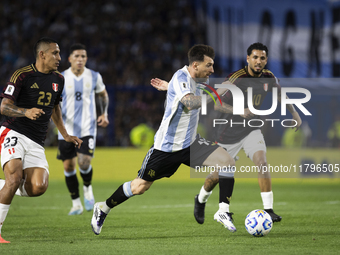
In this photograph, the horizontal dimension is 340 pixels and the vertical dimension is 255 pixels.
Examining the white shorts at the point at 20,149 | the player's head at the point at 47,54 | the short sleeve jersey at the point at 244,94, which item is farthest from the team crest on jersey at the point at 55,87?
the short sleeve jersey at the point at 244,94

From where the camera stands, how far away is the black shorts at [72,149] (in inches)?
326

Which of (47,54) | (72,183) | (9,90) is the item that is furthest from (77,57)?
(9,90)

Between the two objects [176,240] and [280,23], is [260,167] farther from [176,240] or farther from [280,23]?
[280,23]

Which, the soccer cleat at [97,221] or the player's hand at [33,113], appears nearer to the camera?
the player's hand at [33,113]

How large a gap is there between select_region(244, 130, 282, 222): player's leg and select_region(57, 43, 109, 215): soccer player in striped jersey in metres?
2.72

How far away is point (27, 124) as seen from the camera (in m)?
5.80

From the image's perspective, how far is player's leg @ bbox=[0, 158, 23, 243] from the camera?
5398 mm

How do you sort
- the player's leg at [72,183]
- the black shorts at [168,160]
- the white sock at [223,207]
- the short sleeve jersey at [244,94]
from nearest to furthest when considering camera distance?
the black shorts at [168,160]
the white sock at [223,207]
the short sleeve jersey at [244,94]
the player's leg at [72,183]

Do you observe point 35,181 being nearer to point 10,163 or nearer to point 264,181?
point 10,163

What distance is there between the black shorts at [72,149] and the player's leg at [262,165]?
2797mm

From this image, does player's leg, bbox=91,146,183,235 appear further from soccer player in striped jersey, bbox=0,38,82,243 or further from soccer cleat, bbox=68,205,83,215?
soccer cleat, bbox=68,205,83,215

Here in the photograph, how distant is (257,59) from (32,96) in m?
2.96

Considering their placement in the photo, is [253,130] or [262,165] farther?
[253,130]

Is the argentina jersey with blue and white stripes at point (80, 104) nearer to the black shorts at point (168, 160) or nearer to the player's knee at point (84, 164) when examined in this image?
the player's knee at point (84, 164)
